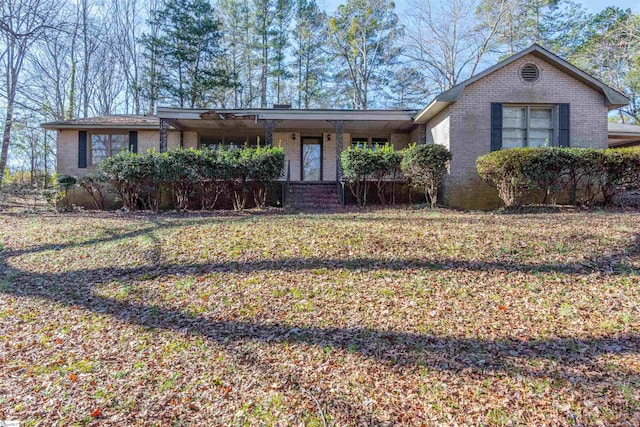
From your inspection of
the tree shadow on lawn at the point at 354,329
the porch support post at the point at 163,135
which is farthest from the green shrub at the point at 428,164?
the porch support post at the point at 163,135

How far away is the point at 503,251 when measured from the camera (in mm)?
5117

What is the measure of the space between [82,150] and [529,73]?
15.7 m

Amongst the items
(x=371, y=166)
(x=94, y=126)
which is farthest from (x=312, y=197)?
(x=94, y=126)

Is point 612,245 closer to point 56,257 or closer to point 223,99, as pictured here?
point 56,257

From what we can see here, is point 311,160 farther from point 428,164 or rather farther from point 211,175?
point 428,164

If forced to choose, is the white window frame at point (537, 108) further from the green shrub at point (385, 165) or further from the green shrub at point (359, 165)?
the green shrub at point (359, 165)

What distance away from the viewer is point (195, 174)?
9.95 meters

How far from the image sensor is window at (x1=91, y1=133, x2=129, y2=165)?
14023 mm

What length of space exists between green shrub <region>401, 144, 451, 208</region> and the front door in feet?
19.9

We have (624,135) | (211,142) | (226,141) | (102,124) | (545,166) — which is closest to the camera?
(545,166)

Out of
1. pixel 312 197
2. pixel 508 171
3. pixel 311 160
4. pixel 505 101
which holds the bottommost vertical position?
pixel 312 197

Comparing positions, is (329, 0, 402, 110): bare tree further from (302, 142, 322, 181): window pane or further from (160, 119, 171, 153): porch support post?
(160, 119, 171, 153): porch support post

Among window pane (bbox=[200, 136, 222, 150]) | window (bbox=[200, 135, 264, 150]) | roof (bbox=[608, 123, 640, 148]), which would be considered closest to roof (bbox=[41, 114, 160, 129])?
window pane (bbox=[200, 136, 222, 150])

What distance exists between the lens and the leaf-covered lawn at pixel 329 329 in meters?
2.53
